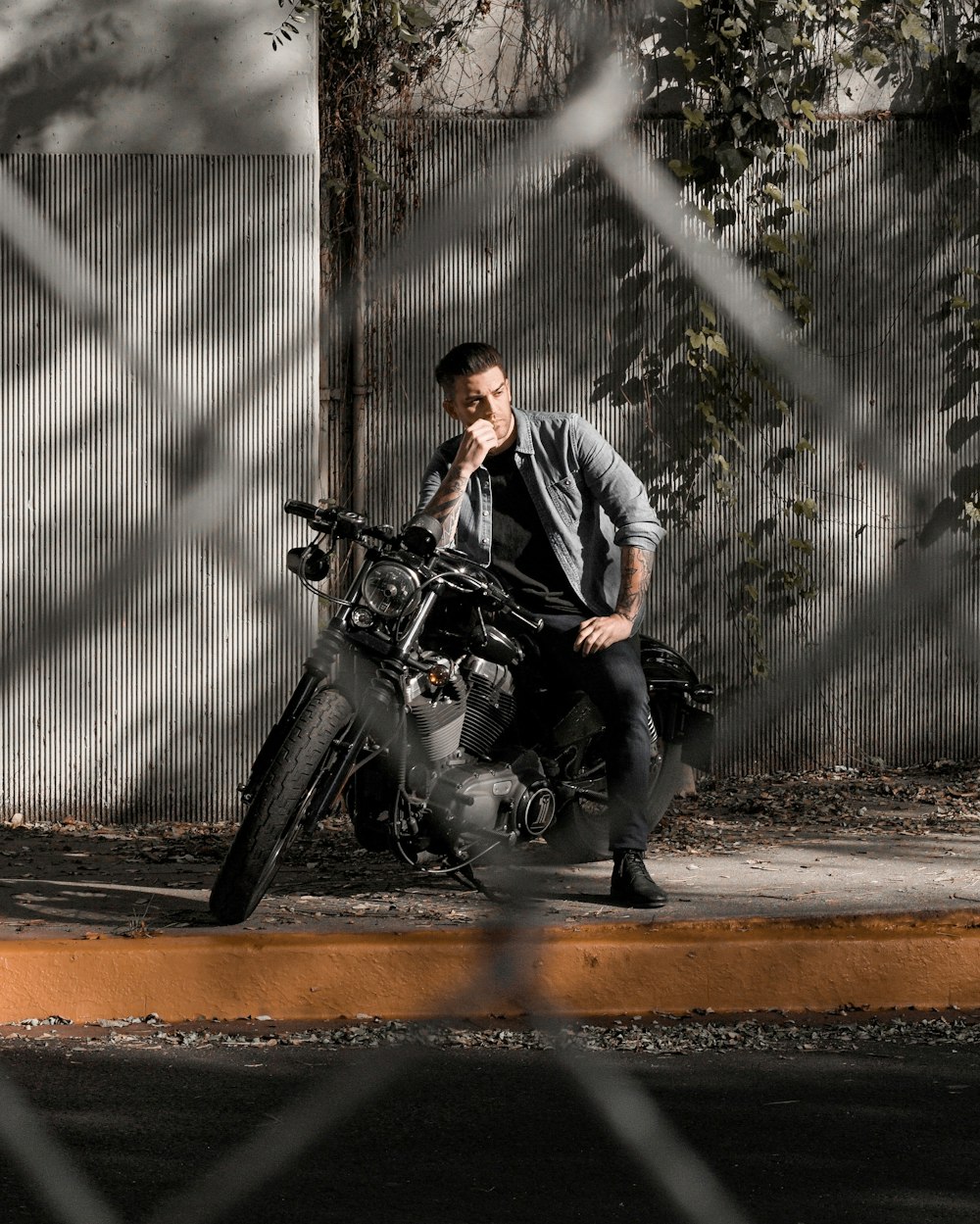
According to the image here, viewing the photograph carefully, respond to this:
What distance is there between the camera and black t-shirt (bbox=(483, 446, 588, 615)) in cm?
473

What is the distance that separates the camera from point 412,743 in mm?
4316

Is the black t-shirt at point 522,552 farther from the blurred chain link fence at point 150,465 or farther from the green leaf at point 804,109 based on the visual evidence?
the green leaf at point 804,109

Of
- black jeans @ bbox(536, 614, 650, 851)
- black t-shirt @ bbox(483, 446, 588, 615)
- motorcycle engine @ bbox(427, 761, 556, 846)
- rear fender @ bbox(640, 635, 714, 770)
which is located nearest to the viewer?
motorcycle engine @ bbox(427, 761, 556, 846)

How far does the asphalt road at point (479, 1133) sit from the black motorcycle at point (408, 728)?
68 centimetres

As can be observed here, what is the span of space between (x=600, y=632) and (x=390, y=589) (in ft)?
2.28

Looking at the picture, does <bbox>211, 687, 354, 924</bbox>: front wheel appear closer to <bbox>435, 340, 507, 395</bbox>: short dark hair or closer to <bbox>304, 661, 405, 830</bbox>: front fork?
<bbox>304, 661, 405, 830</bbox>: front fork

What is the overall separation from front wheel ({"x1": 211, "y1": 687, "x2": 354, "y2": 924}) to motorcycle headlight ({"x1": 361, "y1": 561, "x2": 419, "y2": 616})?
257mm

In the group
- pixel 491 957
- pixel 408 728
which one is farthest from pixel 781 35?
pixel 491 957

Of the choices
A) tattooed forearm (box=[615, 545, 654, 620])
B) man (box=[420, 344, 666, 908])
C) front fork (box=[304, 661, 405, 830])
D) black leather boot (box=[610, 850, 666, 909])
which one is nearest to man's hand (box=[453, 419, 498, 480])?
man (box=[420, 344, 666, 908])

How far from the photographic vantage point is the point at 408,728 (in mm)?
4293

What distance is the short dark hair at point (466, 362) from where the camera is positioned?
14.9 feet

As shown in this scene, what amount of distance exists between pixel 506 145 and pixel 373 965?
3.42m

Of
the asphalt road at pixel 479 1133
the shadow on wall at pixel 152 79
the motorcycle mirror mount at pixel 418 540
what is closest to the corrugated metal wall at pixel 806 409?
the shadow on wall at pixel 152 79

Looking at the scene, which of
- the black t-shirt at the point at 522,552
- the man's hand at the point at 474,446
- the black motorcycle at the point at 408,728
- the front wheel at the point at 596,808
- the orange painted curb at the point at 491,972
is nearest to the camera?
the orange painted curb at the point at 491,972
